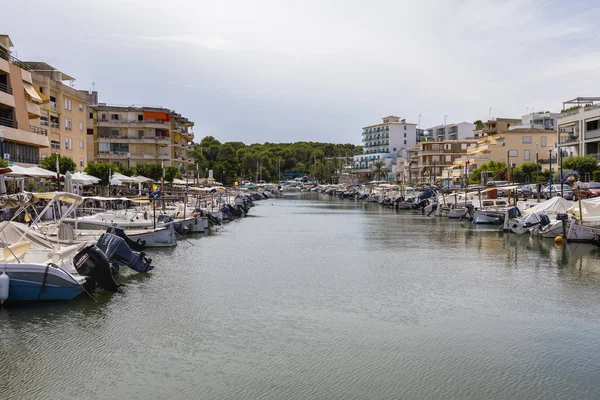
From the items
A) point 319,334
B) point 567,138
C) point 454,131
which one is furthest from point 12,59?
point 454,131

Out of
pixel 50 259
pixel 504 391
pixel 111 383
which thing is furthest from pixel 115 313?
pixel 504 391

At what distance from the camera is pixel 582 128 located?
69.8 metres

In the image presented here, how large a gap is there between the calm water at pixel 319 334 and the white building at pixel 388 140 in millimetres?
143680

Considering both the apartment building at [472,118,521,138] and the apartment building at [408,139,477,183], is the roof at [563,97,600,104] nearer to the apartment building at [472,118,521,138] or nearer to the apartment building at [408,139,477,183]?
the apartment building at [472,118,521,138]

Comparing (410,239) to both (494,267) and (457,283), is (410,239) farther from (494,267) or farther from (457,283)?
(457,283)

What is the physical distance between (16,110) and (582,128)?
59.1m

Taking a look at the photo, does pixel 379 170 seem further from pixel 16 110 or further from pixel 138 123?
pixel 16 110

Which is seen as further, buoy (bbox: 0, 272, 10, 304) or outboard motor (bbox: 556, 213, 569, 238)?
outboard motor (bbox: 556, 213, 569, 238)

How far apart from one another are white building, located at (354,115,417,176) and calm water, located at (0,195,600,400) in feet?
471

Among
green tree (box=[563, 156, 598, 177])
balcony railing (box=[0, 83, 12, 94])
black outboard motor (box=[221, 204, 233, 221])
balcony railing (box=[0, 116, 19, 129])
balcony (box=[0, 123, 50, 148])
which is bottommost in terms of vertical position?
black outboard motor (box=[221, 204, 233, 221])

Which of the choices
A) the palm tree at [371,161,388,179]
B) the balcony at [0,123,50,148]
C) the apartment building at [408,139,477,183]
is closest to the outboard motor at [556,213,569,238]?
the balcony at [0,123,50,148]

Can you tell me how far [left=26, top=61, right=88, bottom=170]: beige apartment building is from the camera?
57406 millimetres

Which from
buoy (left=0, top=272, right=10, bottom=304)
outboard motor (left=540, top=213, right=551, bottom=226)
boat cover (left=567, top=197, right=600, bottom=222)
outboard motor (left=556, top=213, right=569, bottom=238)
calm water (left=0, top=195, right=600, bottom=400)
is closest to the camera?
calm water (left=0, top=195, right=600, bottom=400)

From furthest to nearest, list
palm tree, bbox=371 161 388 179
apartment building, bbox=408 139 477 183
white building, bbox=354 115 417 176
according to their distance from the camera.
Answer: white building, bbox=354 115 417 176, palm tree, bbox=371 161 388 179, apartment building, bbox=408 139 477 183
